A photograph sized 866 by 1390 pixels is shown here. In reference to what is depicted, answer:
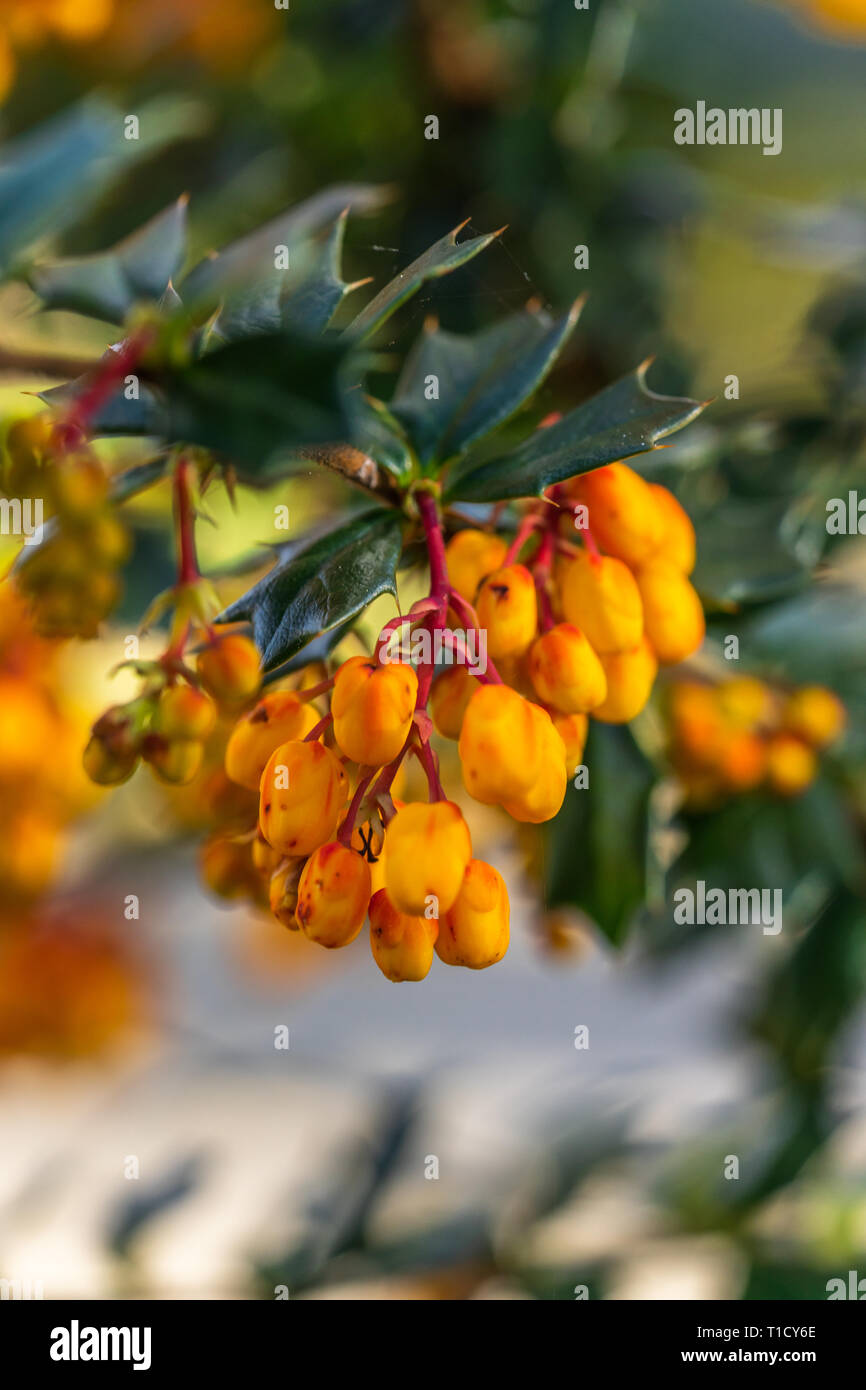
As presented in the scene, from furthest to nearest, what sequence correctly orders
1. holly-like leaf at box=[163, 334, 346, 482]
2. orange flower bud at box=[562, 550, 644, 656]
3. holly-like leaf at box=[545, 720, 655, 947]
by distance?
holly-like leaf at box=[545, 720, 655, 947] → orange flower bud at box=[562, 550, 644, 656] → holly-like leaf at box=[163, 334, 346, 482]

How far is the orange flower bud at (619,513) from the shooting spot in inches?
16.7

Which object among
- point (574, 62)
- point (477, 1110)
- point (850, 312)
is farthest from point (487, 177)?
point (477, 1110)

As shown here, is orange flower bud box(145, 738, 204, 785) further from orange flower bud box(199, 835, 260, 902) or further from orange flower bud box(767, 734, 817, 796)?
orange flower bud box(767, 734, 817, 796)

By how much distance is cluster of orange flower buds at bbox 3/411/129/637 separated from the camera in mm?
354

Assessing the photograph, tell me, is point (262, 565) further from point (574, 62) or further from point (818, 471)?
point (574, 62)

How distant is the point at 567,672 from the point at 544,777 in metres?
0.04

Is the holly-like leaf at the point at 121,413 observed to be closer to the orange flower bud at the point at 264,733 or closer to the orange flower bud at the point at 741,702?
the orange flower bud at the point at 264,733

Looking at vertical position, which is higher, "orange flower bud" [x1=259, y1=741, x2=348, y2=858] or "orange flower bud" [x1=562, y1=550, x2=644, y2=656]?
"orange flower bud" [x1=562, y1=550, x2=644, y2=656]

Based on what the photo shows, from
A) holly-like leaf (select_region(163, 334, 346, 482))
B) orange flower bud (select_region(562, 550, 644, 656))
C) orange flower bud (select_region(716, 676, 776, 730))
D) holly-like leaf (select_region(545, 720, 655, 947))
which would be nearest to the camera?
holly-like leaf (select_region(163, 334, 346, 482))

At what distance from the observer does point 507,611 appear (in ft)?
1.29

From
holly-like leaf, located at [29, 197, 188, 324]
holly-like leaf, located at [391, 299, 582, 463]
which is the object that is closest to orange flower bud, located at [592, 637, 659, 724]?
holly-like leaf, located at [391, 299, 582, 463]

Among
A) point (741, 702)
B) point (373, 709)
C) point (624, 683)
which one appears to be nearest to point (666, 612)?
point (624, 683)

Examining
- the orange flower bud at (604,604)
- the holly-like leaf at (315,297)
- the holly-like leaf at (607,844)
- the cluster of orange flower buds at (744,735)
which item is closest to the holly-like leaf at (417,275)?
the holly-like leaf at (315,297)
